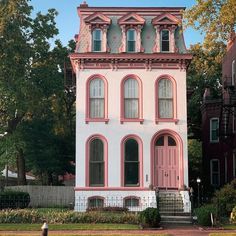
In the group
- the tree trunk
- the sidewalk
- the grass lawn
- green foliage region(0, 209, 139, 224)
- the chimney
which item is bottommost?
the sidewalk

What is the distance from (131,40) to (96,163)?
768cm

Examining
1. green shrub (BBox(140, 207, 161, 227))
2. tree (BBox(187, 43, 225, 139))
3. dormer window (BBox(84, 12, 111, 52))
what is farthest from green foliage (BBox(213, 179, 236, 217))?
tree (BBox(187, 43, 225, 139))

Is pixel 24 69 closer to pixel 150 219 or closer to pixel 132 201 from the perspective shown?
pixel 132 201

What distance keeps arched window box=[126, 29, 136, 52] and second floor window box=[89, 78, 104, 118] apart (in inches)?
105

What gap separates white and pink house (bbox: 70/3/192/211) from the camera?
1121 inches

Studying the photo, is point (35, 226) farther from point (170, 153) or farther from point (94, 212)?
point (170, 153)

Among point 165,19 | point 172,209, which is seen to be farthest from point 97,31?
point 172,209

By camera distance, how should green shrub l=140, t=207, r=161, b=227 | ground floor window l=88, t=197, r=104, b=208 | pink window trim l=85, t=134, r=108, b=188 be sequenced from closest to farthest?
green shrub l=140, t=207, r=161, b=227 → ground floor window l=88, t=197, r=104, b=208 → pink window trim l=85, t=134, r=108, b=188

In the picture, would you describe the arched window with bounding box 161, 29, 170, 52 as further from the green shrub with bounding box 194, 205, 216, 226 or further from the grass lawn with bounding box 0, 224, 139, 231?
the grass lawn with bounding box 0, 224, 139, 231

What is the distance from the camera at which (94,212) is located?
2473 centimetres

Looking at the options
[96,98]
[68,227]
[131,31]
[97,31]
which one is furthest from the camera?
[131,31]

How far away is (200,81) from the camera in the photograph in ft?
157

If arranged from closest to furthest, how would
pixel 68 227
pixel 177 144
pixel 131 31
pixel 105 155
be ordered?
pixel 68 227 → pixel 105 155 → pixel 177 144 → pixel 131 31

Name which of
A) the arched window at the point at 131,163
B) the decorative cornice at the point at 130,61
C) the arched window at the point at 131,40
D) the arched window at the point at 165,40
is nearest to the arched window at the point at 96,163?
the arched window at the point at 131,163
